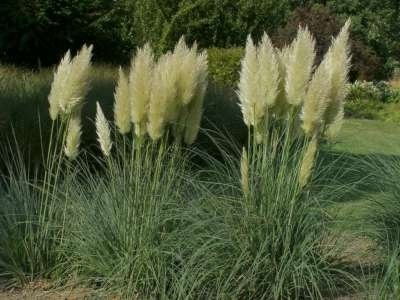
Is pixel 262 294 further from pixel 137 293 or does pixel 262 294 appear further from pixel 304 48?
pixel 304 48

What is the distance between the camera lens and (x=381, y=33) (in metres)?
31.2

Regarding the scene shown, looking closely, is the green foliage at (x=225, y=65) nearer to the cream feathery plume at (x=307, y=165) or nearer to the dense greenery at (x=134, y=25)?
the dense greenery at (x=134, y=25)

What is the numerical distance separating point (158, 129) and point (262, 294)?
1187mm

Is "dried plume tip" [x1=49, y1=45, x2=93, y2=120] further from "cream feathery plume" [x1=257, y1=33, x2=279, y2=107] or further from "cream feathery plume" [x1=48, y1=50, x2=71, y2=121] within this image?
"cream feathery plume" [x1=257, y1=33, x2=279, y2=107]

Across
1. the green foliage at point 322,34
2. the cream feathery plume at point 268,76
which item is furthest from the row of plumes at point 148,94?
the green foliage at point 322,34

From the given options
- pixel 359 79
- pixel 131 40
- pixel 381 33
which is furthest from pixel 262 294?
pixel 381 33

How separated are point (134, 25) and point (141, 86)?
15.6 meters

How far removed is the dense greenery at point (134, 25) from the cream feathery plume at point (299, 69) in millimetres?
11645

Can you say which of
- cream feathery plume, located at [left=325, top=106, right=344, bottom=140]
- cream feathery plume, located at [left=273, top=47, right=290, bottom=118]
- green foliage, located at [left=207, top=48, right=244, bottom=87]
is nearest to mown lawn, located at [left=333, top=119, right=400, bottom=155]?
green foliage, located at [left=207, top=48, right=244, bottom=87]

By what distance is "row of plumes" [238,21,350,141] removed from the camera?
455 cm

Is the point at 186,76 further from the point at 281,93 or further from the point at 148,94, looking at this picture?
the point at 281,93

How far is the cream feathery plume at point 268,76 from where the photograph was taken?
4648 millimetres

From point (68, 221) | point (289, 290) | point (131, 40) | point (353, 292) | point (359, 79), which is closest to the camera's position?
point (289, 290)

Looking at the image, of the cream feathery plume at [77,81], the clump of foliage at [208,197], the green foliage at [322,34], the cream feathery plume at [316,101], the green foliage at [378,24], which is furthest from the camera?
the green foliage at [378,24]
